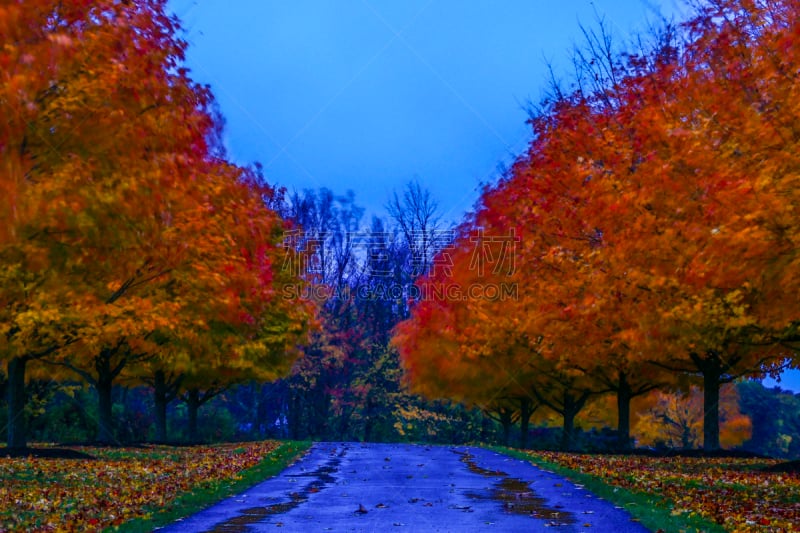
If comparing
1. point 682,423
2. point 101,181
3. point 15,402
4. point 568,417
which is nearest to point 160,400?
point 15,402

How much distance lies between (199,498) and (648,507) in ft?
20.8

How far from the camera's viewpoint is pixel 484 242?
101ft

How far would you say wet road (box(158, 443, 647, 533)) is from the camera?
34.0 feet

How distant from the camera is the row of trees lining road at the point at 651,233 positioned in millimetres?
13352

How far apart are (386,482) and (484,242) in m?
15.6

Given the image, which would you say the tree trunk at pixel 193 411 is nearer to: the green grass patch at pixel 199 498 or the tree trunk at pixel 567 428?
the tree trunk at pixel 567 428

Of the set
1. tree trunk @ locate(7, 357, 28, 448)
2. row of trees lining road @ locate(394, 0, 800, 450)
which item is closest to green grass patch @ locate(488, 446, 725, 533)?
row of trees lining road @ locate(394, 0, 800, 450)

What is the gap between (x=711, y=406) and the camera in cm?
2786

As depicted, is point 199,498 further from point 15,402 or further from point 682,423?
point 682,423

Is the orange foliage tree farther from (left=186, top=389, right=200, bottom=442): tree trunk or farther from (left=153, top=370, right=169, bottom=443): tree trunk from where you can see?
(left=153, top=370, right=169, bottom=443): tree trunk

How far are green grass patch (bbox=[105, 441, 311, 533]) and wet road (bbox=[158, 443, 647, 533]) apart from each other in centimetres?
23

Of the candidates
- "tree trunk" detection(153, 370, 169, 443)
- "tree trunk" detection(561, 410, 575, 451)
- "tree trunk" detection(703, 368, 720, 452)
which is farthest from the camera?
"tree trunk" detection(561, 410, 575, 451)

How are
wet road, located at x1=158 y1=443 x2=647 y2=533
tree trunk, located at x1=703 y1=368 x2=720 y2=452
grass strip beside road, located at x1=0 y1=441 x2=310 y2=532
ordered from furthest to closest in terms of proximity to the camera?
tree trunk, located at x1=703 y1=368 x2=720 y2=452
grass strip beside road, located at x1=0 y1=441 x2=310 y2=532
wet road, located at x1=158 y1=443 x2=647 y2=533

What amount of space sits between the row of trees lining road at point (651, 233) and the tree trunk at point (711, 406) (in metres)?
0.07
